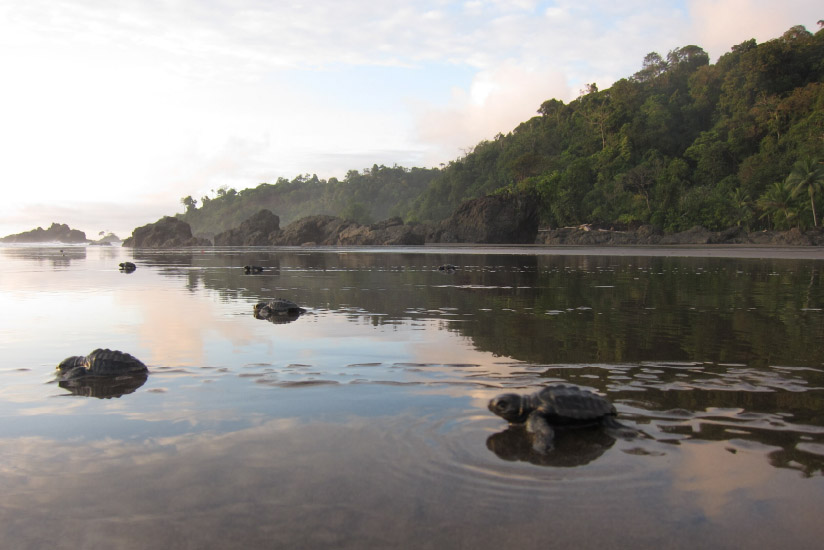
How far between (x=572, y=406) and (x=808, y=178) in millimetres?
75339

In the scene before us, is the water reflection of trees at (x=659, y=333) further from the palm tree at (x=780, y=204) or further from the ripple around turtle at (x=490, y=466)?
the palm tree at (x=780, y=204)

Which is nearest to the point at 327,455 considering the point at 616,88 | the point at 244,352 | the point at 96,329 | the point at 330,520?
the point at 330,520

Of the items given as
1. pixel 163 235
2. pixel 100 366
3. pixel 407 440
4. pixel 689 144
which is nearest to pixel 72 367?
pixel 100 366

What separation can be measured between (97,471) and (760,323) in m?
11.2

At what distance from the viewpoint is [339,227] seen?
11438 centimetres

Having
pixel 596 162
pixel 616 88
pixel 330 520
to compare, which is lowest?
pixel 330 520

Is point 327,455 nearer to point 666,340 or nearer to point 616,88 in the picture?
point 666,340

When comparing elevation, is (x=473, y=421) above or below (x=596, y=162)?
below

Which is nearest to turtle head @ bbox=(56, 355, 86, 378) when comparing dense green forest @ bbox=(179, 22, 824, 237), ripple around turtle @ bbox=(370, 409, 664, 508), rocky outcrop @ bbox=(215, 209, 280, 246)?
ripple around turtle @ bbox=(370, 409, 664, 508)

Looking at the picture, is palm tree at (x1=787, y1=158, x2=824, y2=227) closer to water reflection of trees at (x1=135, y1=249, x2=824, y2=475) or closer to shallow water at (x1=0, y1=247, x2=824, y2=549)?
water reflection of trees at (x1=135, y1=249, x2=824, y2=475)

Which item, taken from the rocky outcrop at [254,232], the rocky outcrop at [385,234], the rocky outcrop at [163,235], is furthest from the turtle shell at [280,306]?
the rocky outcrop at [254,232]

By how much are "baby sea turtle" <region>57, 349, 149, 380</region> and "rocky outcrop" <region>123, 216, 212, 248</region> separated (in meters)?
114

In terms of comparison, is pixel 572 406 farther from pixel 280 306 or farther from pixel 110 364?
pixel 280 306

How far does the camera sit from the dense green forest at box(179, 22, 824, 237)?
255 feet
